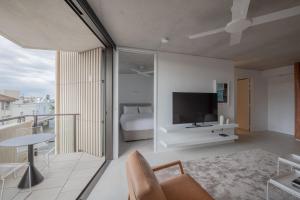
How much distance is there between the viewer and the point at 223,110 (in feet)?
13.0

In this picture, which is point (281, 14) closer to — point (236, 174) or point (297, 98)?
point (236, 174)

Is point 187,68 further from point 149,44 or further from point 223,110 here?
point 223,110

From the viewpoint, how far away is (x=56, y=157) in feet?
9.29

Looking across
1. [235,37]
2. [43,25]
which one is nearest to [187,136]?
[235,37]

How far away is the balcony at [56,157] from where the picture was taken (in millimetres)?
1800

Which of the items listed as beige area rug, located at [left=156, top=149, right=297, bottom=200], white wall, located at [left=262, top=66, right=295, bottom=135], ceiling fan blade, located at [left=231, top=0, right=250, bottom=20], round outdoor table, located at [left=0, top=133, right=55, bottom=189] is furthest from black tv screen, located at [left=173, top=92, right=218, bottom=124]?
white wall, located at [left=262, top=66, right=295, bottom=135]

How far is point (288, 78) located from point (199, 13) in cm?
542

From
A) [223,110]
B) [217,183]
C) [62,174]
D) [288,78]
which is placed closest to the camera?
[217,183]

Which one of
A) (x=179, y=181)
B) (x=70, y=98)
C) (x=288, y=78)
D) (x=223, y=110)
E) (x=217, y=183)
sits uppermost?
(x=288, y=78)

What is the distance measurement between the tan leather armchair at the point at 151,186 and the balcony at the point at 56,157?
50.9 inches

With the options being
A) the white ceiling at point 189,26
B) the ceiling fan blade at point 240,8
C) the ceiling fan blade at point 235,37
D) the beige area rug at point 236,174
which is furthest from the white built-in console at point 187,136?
the ceiling fan blade at point 240,8

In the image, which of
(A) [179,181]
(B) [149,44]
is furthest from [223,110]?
(A) [179,181]

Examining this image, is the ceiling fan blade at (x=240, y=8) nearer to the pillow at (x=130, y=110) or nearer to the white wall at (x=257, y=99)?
the white wall at (x=257, y=99)

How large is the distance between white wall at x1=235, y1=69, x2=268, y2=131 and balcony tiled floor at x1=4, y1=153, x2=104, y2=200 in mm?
5773
